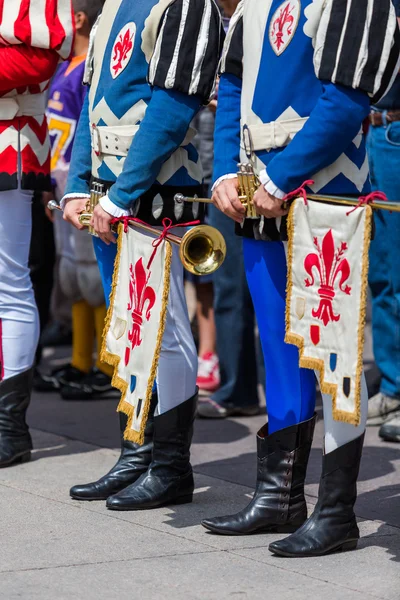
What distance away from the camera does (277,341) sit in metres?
3.52

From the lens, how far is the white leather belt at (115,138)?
3.86 metres

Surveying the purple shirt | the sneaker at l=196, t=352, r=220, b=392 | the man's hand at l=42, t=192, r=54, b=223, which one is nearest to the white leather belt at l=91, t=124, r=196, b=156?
the purple shirt

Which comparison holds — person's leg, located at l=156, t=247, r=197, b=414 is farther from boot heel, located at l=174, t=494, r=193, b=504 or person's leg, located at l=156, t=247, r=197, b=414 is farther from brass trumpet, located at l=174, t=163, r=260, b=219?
brass trumpet, located at l=174, t=163, r=260, b=219

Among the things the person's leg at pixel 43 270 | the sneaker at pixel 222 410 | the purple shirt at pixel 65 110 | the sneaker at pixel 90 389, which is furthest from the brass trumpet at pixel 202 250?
the person's leg at pixel 43 270

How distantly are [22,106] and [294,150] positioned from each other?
1.68 meters

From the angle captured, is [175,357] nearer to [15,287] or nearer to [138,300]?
[138,300]

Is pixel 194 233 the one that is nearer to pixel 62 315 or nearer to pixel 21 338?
pixel 21 338

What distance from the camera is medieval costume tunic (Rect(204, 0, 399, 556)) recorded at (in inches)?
125

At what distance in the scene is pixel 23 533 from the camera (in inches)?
142

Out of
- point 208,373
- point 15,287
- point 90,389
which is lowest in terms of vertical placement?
point 90,389

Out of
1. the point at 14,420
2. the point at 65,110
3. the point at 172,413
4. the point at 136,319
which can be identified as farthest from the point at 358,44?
the point at 65,110

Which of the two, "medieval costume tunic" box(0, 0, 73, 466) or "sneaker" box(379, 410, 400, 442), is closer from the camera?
"medieval costume tunic" box(0, 0, 73, 466)

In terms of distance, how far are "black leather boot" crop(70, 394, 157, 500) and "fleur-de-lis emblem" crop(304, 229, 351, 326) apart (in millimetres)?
1083

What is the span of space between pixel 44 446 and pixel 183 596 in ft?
6.76
